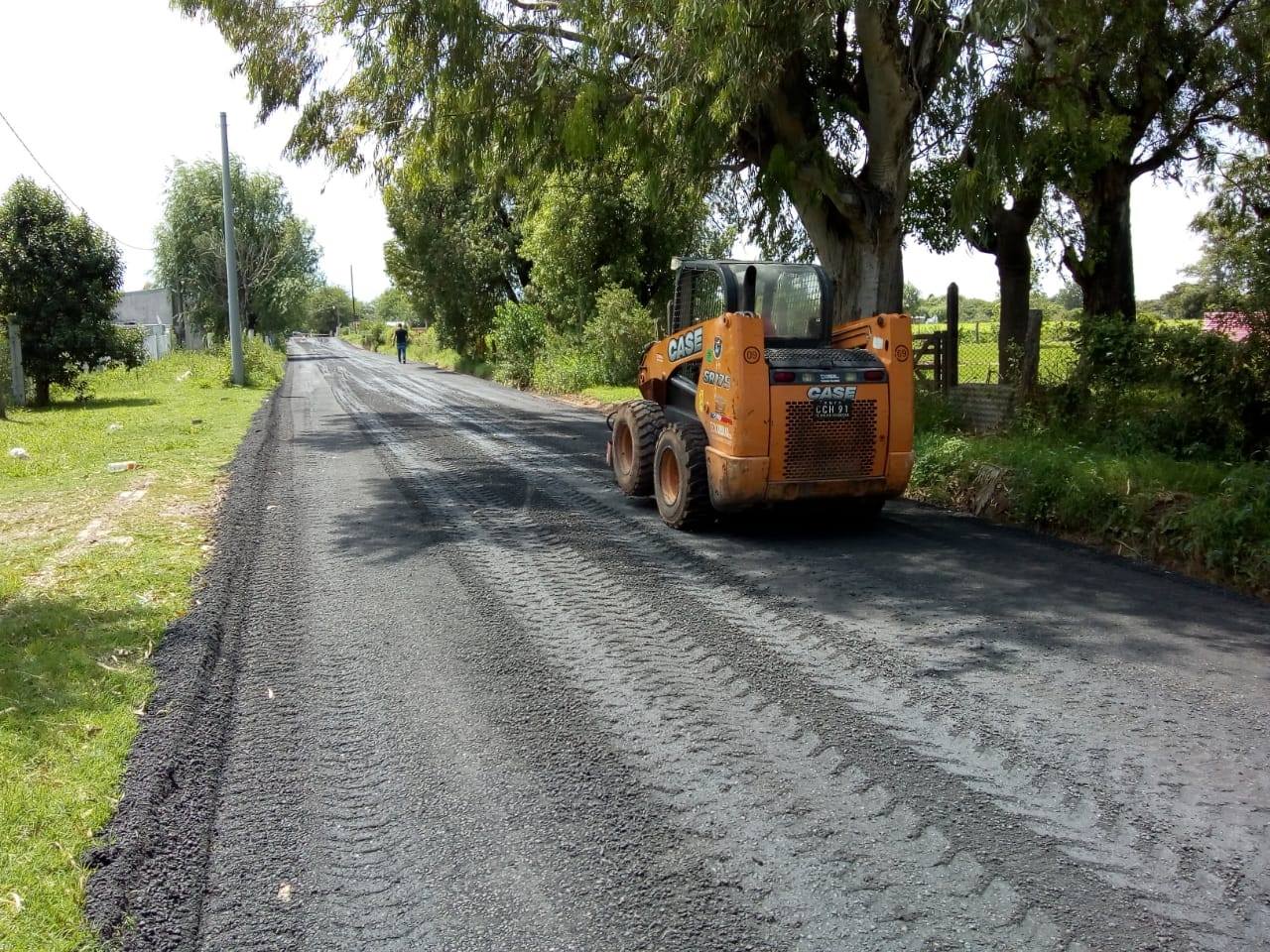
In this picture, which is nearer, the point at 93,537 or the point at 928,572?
the point at 928,572

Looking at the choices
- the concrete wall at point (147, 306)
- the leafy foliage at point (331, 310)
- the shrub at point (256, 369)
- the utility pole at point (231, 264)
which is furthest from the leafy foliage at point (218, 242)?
the leafy foliage at point (331, 310)

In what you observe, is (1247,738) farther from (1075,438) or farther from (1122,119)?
(1122,119)

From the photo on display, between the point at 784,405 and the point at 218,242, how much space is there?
4245 cm

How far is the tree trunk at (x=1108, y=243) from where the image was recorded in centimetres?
1759

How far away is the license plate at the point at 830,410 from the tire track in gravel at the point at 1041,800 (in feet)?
7.86

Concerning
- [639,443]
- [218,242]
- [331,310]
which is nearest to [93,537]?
[639,443]

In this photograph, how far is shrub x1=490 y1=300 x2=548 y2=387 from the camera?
2955 centimetres

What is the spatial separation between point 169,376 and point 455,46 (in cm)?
2109

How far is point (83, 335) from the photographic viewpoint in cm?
1995

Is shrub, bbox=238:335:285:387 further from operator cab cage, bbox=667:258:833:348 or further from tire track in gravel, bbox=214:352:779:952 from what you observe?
tire track in gravel, bbox=214:352:779:952

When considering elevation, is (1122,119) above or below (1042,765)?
above

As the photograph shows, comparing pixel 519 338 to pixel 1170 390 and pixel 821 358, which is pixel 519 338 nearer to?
pixel 1170 390

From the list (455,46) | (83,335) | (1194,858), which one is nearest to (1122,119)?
(455,46)

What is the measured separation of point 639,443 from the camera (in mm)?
9727
